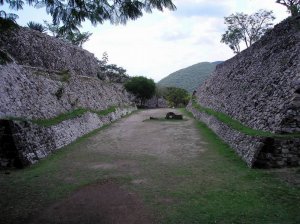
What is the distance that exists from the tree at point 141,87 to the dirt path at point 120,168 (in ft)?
100.0

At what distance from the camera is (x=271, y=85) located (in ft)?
37.4

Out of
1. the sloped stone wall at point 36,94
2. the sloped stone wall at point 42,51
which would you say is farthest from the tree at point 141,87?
the sloped stone wall at point 36,94

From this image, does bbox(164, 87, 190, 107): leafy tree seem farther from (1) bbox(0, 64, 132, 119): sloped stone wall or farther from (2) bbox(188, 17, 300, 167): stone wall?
(2) bbox(188, 17, 300, 167): stone wall

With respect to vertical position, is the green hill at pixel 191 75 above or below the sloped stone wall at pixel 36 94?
above

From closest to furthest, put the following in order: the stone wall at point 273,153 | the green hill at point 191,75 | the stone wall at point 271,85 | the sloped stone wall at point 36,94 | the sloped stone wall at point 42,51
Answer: the stone wall at point 273,153 → the stone wall at point 271,85 → the sloped stone wall at point 36,94 → the sloped stone wall at point 42,51 → the green hill at point 191,75

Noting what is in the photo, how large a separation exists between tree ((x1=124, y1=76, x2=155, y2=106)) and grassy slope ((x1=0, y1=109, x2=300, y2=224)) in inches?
1448

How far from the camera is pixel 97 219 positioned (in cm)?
530

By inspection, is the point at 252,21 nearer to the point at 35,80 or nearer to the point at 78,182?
the point at 35,80

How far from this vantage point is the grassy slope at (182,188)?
211 inches

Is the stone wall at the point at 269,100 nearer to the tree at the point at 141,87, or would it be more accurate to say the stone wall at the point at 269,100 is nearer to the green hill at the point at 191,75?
the tree at the point at 141,87

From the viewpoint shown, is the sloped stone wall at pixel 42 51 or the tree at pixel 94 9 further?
the sloped stone wall at pixel 42 51

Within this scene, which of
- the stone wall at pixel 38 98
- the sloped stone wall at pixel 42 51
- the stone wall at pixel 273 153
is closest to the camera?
the stone wall at pixel 273 153

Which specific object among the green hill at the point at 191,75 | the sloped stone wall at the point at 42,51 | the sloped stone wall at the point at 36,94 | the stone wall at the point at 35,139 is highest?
the green hill at the point at 191,75

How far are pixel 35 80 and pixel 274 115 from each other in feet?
36.7
